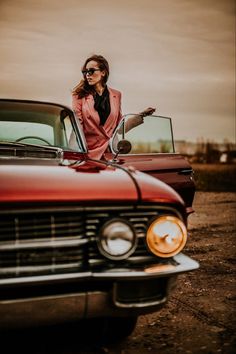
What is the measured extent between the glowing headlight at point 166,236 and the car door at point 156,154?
179 cm

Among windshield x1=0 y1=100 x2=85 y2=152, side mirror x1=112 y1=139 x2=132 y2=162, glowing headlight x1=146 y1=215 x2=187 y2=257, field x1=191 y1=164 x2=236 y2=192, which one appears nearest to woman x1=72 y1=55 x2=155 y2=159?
windshield x1=0 y1=100 x2=85 y2=152

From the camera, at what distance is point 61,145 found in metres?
3.47

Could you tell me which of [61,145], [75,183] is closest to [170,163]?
[61,145]

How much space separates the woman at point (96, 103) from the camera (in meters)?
4.05

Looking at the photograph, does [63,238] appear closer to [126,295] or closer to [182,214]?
[126,295]

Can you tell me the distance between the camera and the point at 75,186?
1944mm

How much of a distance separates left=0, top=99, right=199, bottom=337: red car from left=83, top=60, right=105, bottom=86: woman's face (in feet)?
7.04

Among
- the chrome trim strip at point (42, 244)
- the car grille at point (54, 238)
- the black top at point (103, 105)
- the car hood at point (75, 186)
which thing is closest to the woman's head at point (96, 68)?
the black top at point (103, 105)

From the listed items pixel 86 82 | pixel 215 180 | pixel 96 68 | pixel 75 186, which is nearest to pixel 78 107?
pixel 86 82

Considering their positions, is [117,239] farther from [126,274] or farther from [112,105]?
[112,105]

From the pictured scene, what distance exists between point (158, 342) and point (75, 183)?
136 cm

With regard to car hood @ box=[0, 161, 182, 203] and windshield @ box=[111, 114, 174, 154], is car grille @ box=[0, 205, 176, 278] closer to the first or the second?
car hood @ box=[0, 161, 182, 203]

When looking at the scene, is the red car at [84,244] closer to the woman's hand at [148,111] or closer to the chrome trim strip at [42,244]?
the chrome trim strip at [42,244]

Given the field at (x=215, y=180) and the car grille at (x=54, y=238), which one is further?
the field at (x=215, y=180)
